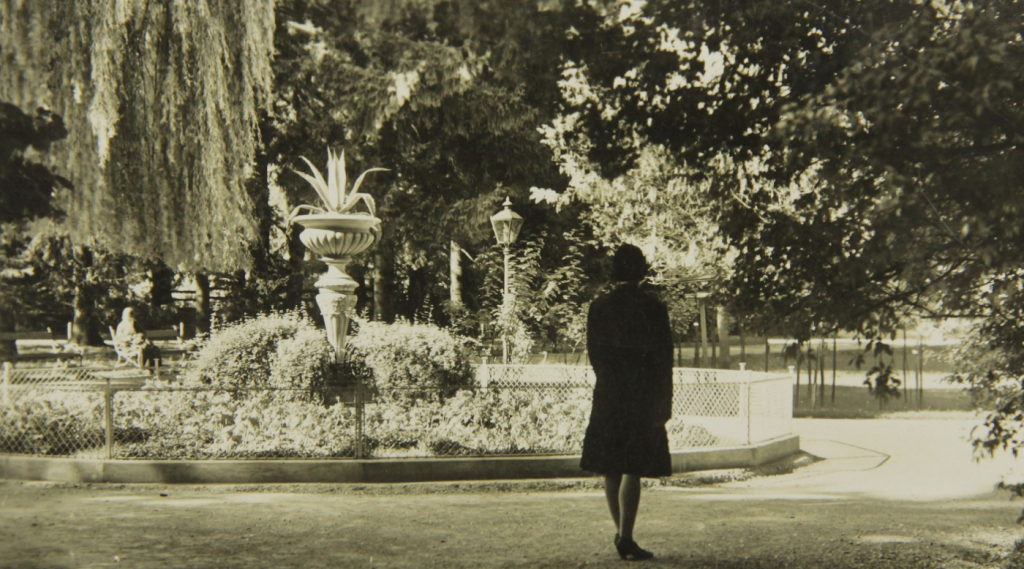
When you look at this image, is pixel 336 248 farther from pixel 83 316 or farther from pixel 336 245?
pixel 83 316

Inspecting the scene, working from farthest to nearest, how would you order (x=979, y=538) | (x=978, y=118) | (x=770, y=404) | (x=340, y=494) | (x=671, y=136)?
(x=770, y=404), (x=340, y=494), (x=979, y=538), (x=671, y=136), (x=978, y=118)

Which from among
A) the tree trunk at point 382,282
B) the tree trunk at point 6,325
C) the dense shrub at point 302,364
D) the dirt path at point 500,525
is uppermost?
the tree trunk at point 382,282

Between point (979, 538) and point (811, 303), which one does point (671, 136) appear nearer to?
point (811, 303)

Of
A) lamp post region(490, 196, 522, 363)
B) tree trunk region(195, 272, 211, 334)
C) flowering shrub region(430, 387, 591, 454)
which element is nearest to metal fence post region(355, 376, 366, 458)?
flowering shrub region(430, 387, 591, 454)

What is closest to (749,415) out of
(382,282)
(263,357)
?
(263,357)

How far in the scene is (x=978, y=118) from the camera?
446cm

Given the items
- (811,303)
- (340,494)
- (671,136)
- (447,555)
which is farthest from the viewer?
(340,494)

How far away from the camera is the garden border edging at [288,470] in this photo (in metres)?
8.84

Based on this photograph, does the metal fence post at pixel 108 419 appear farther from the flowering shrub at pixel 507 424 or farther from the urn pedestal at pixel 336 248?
the urn pedestal at pixel 336 248

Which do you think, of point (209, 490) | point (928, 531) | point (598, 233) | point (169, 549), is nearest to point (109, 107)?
point (209, 490)

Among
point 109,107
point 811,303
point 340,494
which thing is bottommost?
point 340,494

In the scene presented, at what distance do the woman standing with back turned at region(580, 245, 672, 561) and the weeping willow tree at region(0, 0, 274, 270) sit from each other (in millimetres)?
4946

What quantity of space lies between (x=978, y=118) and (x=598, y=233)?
53.4 feet

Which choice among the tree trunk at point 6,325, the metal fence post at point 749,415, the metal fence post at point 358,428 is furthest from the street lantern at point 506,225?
the tree trunk at point 6,325
